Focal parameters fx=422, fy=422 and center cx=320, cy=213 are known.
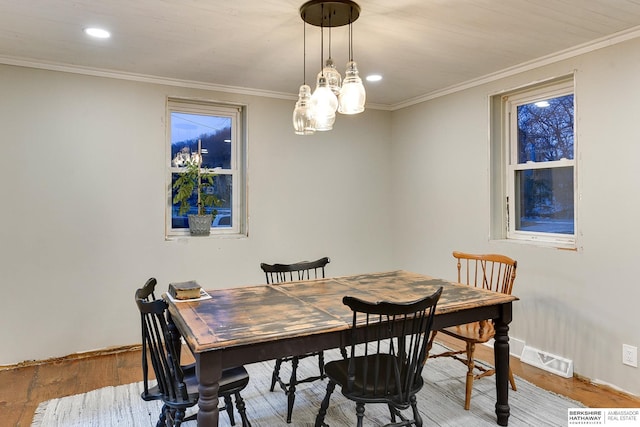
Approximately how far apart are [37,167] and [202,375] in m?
2.57

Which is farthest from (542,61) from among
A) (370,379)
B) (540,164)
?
(370,379)

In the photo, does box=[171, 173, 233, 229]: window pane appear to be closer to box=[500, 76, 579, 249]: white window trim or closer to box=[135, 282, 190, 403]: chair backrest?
box=[135, 282, 190, 403]: chair backrest

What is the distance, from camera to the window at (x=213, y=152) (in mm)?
3824

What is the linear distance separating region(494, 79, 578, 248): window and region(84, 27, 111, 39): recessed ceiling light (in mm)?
3063

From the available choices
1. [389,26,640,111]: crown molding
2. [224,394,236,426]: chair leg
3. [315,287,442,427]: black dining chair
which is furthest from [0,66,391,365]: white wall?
[315,287,442,427]: black dining chair

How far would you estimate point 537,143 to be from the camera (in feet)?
11.2

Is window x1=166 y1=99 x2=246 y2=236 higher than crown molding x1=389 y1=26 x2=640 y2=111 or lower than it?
lower

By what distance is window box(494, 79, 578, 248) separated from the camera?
316 centimetres

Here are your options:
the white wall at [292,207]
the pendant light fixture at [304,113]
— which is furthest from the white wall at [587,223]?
the pendant light fixture at [304,113]

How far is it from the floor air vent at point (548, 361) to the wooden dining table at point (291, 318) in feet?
3.13

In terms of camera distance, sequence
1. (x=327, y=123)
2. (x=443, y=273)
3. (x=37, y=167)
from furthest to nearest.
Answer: (x=443, y=273) < (x=37, y=167) < (x=327, y=123)

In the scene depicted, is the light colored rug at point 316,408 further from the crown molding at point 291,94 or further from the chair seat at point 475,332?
the crown molding at point 291,94

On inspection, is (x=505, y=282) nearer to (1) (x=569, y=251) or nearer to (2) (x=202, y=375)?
(1) (x=569, y=251)

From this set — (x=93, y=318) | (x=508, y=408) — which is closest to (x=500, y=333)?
(x=508, y=408)
